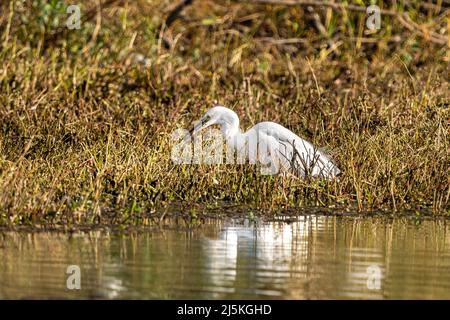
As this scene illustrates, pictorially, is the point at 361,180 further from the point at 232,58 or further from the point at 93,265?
the point at 232,58

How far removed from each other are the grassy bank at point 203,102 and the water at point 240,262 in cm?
49

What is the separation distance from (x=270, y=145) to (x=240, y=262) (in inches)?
98.6

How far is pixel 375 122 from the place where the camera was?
30.6ft

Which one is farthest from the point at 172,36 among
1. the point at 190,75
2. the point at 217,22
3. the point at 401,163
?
the point at 401,163

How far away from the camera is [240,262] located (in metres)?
6.22

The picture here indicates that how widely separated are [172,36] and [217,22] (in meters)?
0.56

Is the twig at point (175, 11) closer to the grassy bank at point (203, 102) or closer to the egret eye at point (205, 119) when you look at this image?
the grassy bank at point (203, 102)

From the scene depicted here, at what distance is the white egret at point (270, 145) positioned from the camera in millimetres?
8461
